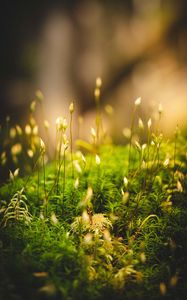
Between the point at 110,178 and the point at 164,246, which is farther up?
the point at 110,178

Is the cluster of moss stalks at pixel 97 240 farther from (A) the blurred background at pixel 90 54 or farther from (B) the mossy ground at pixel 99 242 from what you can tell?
(A) the blurred background at pixel 90 54

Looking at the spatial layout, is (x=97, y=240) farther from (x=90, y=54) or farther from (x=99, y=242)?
(x=90, y=54)

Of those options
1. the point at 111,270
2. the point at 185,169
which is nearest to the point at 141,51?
the point at 185,169

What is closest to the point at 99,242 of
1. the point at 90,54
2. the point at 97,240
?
the point at 97,240

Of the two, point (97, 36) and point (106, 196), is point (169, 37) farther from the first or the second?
point (106, 196)

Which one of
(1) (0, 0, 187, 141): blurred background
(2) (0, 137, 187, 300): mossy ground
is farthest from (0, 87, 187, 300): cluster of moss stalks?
(1) (0, 0, 187, 141): blurred background

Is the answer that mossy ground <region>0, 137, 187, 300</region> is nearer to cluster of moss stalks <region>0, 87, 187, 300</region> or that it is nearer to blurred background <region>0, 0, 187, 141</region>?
cluster of moss stalks <region>0, 87, 187, 300</region>
